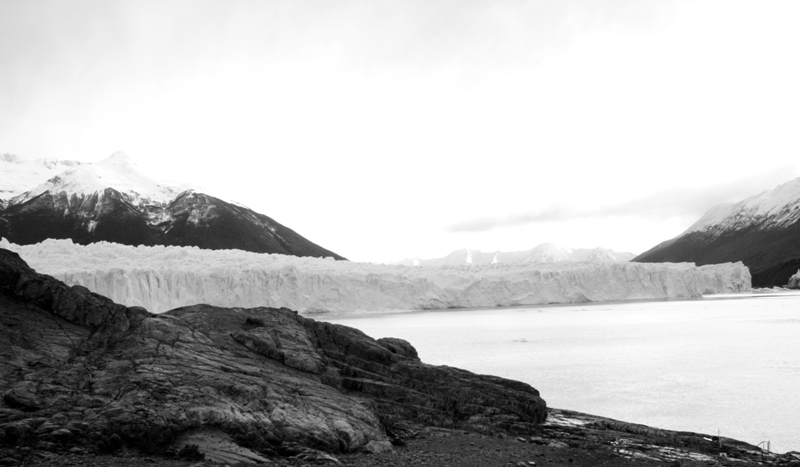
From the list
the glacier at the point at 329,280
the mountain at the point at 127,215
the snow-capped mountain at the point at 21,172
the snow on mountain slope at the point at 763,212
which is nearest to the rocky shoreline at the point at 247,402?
the glacier at the point at 329,280

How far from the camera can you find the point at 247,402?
9.20 metres

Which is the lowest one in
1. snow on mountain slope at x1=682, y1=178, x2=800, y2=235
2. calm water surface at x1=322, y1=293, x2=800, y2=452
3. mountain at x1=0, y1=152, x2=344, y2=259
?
calm water surface at x1=322, y1=293, x2=800, y2=452

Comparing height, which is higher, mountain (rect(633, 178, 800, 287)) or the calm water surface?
mountain (rect(633, 178, 800, 287))

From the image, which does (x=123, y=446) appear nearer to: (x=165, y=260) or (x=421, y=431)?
(x=421, y=431)

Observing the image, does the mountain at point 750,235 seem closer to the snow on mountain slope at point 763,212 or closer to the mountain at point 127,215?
the snow on mountain slope at point 763,212

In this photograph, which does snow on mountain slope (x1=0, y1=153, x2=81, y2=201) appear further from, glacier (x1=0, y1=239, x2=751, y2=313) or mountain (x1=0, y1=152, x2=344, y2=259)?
glacier (x1=0, y1=239, x2=751, y2=313)

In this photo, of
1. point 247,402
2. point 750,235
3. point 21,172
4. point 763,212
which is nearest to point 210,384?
point 247,402

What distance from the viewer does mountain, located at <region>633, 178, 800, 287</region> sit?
458ft

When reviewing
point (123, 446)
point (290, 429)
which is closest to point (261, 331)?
point (290, 429)

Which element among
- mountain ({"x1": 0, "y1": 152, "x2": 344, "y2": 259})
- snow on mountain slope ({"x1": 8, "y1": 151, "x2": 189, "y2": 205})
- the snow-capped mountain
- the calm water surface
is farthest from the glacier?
the snow-capped mountain

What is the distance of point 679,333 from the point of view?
2995cm

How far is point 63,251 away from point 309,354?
46.4 meters

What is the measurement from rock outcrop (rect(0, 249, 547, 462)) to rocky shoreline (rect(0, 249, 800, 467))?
0.03m

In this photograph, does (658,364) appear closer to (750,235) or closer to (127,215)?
(127,215)
